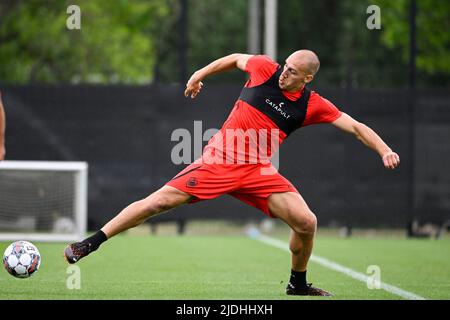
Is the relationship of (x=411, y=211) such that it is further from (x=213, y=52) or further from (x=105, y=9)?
(x=213, y=52)

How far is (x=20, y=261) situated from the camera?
9469mm

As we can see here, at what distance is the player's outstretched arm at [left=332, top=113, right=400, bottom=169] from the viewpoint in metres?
9.08

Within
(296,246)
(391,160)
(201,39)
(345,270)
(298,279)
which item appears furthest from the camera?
(201,39)

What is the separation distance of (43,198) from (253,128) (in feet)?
25.9

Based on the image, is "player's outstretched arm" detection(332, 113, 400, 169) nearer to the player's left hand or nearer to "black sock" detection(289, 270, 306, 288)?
the player's left hand

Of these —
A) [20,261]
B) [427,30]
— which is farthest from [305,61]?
[427,30]

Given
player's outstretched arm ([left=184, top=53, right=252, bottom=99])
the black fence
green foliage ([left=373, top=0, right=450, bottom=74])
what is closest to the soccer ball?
player's outstretched arm ([left=184, top=53, right=252, bottom=99])

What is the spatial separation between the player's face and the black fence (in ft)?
27.8

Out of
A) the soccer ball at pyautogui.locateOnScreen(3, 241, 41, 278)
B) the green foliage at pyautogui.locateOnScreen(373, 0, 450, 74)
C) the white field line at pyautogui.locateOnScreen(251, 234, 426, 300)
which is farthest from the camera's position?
the green foliage at pyautogui.locateOnScreen(373, 0, 450, 74)

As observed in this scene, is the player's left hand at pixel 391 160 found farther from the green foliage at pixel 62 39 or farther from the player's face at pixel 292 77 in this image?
the green foliage at pixel 62 39

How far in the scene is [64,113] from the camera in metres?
17.9

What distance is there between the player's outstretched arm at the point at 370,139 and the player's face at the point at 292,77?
0.52m

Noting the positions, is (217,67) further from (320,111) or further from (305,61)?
(320,111)

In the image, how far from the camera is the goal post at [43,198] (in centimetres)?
1633
